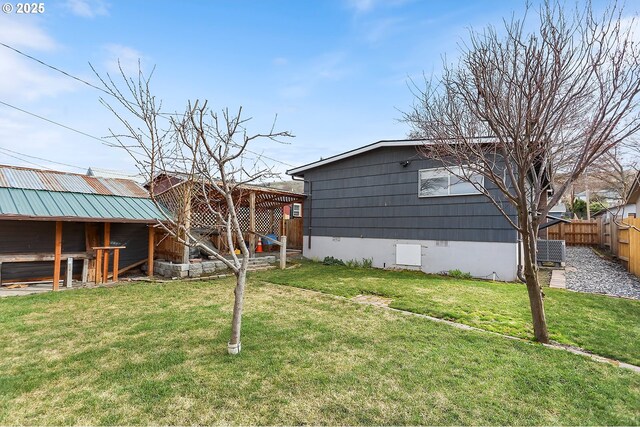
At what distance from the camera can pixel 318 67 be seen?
938cm

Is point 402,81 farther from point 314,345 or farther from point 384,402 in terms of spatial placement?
point 384,402

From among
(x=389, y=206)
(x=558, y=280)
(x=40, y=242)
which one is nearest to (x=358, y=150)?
(x=389, y=206)

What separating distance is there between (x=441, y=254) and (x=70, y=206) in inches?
361

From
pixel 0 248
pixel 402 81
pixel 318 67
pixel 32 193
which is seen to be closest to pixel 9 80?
pixel 32 193

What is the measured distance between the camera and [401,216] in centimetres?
926

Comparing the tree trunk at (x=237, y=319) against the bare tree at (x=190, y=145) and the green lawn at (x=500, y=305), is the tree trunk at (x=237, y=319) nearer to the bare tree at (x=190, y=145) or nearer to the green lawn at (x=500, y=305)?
the bare tree at (x=190, y=145)

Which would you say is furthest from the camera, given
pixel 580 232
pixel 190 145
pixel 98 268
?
pixel 580 232

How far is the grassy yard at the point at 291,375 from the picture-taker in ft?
7.30

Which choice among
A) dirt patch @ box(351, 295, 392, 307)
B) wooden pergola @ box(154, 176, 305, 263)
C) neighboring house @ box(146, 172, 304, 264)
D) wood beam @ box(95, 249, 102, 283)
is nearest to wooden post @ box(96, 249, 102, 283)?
wood beam @ box(95, 249, 102, 283)

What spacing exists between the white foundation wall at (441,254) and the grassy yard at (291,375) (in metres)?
4.64

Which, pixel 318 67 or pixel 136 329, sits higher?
pixel 318 67

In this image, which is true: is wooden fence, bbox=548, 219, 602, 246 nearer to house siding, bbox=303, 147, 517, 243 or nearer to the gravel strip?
the gravel strip

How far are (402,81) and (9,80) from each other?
1018cm

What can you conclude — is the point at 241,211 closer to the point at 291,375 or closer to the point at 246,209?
the point at 246,209
